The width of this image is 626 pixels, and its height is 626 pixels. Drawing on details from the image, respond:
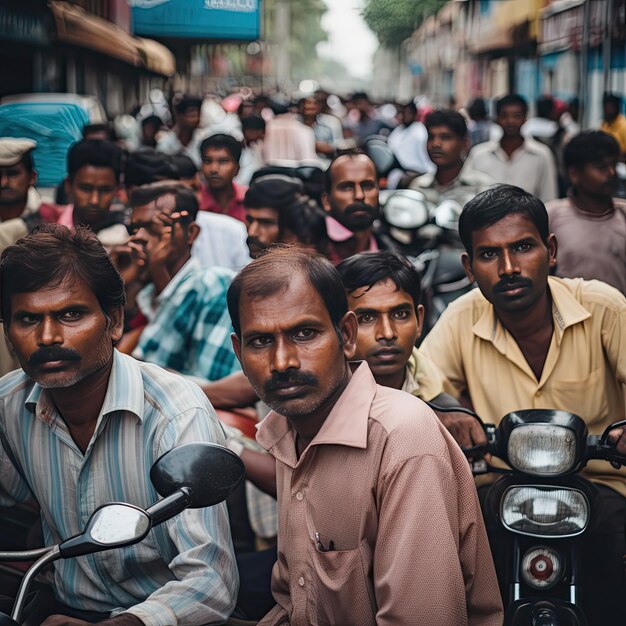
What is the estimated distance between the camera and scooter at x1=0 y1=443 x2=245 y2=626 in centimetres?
200

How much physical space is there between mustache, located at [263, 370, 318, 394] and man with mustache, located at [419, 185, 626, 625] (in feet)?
3.57

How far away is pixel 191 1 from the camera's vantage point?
7273mm

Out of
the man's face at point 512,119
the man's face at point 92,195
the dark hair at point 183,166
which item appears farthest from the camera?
the man's face at point 512,119

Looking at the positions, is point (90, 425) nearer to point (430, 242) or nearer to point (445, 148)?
point (430, 242)

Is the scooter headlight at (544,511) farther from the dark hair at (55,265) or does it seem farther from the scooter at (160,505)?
the dark hair at (55,265)

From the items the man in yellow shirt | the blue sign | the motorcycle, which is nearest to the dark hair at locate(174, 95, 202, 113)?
the blue sign

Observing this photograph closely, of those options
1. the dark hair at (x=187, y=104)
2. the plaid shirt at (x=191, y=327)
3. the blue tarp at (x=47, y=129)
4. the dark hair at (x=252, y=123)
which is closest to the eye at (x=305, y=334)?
the plaid shirt at (x=191, y=327)

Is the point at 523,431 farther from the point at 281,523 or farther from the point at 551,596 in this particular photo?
the point at 281,523

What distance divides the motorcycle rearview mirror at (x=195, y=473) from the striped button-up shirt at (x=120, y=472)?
1.13 ft

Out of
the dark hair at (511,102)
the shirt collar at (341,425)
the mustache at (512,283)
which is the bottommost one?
the shirt collar at (341,425)

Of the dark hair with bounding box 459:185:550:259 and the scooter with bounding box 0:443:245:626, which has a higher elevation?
the dark hair with bounding box 459:185:550:259

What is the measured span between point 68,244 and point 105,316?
21cm

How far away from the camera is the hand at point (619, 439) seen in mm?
2580

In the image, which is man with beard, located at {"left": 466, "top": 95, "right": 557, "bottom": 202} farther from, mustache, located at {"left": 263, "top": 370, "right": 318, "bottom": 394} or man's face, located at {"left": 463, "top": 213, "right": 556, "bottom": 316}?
mustache, located at {"left": 263, "top": 370, "right": 318, "bottom": 394}
